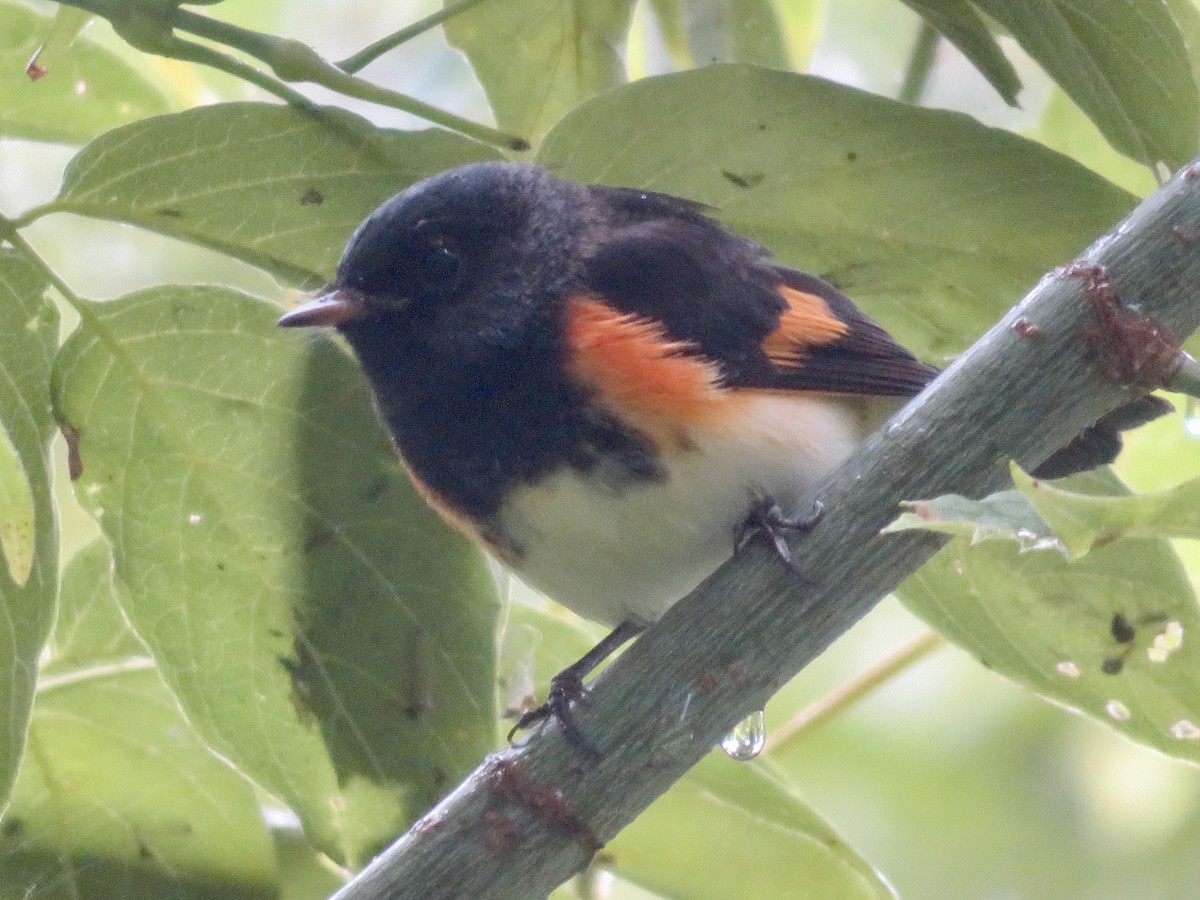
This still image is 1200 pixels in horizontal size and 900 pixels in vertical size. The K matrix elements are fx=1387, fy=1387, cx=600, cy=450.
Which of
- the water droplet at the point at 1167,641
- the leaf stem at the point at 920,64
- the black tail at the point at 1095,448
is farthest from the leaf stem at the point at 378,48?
the water droplet at the point at 1167,641

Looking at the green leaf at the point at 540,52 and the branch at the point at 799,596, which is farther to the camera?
the green leaf at the point at 540,52

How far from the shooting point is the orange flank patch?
5.58 ft

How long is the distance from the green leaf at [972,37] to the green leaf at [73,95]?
90cm

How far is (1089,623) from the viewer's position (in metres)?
1.59

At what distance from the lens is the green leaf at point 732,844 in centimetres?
165

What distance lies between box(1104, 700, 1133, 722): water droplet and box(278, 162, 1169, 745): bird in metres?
0.27

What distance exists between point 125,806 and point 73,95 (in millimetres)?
842

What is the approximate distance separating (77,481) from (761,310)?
821 millimetres

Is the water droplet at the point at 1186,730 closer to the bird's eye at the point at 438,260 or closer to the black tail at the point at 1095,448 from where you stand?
the black tail at the point at 1095,448

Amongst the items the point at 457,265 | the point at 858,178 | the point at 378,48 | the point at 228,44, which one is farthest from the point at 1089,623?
the point at 228,44

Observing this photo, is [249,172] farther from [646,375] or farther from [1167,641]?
[1167,641]

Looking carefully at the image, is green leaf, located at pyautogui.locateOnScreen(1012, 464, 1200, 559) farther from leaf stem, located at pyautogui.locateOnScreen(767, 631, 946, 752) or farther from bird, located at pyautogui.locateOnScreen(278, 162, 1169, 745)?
leaf stem, located at pyautogui.locateOnScreen(767, 631, 946, 752)

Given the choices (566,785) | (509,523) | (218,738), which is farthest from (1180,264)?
(218,738)

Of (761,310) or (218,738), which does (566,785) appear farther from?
(761,310)
